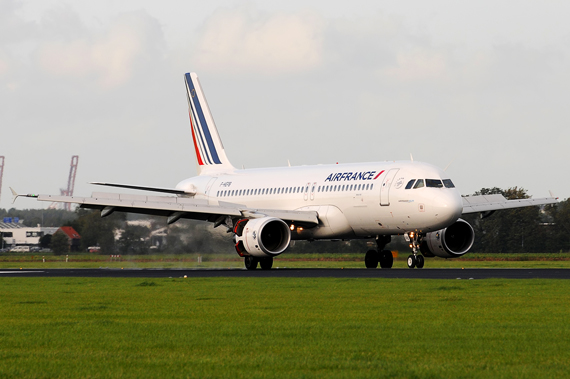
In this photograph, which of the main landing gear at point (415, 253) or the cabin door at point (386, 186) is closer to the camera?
the cabin door at point (386, 186)

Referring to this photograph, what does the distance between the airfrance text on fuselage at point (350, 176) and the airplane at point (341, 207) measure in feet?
0.17

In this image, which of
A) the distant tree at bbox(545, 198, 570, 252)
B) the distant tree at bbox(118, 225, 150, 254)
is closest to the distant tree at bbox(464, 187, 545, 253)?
the distant tree at bbox(545, 198, 570, 252)

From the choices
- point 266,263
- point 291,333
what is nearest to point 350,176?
point 266,263

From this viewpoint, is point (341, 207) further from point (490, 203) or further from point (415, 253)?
point (490, 203)

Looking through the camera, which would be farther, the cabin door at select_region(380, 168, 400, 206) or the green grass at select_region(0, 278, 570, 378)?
the cabin door at select_region(380, 168, 400, 206)

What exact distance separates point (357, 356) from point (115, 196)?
30.6m

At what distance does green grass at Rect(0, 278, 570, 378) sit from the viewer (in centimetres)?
1006

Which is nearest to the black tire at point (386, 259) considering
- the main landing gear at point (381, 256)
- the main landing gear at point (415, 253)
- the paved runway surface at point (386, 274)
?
the main landing gear at point (381, 256)

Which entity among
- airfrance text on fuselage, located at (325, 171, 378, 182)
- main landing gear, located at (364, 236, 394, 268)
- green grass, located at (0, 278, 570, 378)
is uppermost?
airfrance text on fuselage, located at (325, 171, 378, 182)

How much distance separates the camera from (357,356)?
429 inches

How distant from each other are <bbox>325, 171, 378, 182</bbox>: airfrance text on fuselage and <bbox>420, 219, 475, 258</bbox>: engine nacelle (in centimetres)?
400

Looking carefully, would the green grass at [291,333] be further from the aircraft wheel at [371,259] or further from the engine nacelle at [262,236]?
the aircraft wheel at [371,259]

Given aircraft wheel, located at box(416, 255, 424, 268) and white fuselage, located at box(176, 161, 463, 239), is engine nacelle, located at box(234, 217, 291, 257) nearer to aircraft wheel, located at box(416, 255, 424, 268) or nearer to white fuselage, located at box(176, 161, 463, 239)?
white fuselage, located at box(176, 161, 463, 239)

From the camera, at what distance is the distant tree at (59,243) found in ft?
217
